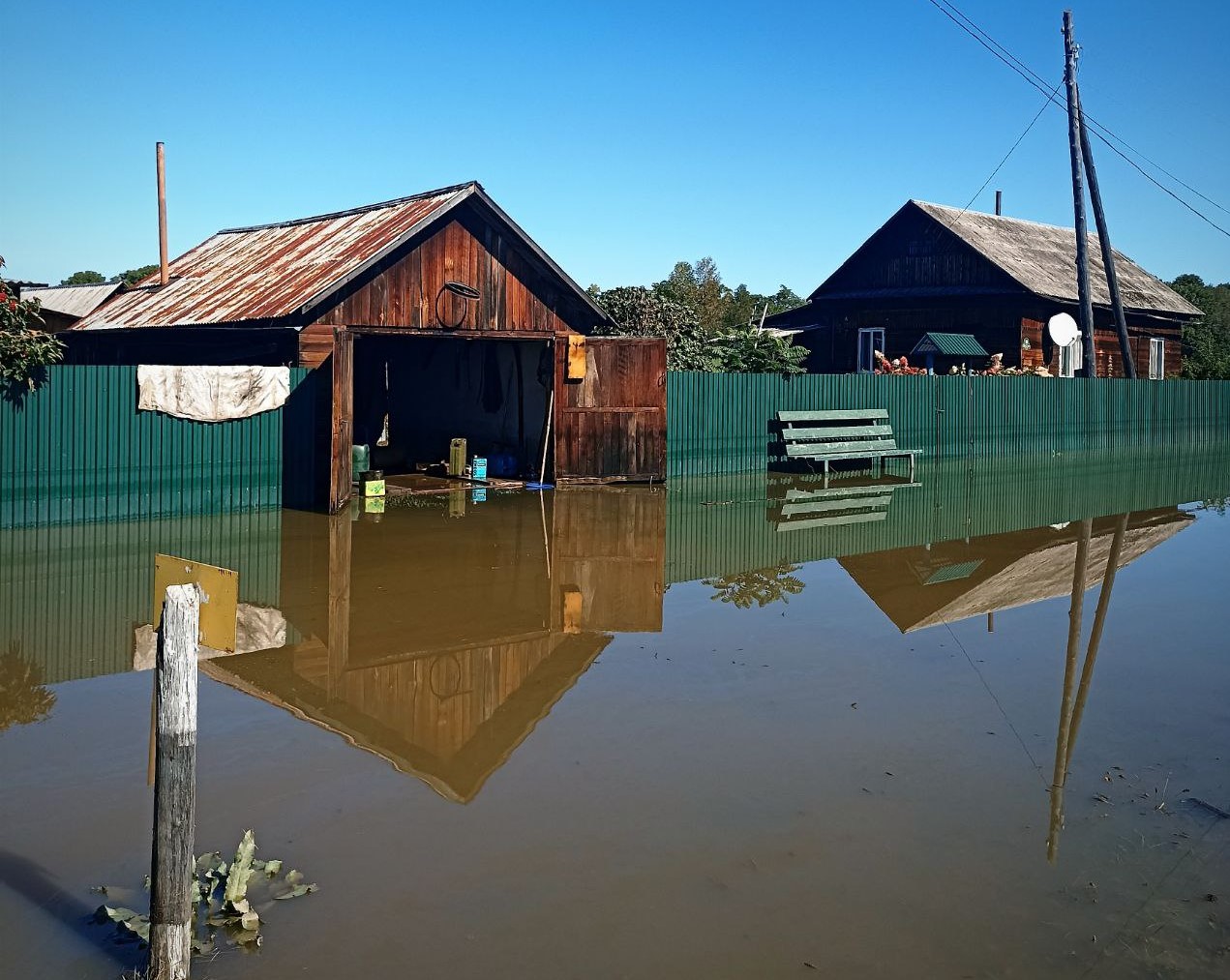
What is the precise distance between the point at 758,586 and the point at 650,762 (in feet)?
15.7

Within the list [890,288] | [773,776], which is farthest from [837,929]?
[890,288]

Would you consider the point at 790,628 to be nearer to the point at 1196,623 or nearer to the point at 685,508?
the point at 1196,623

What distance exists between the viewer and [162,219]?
24.7 metres

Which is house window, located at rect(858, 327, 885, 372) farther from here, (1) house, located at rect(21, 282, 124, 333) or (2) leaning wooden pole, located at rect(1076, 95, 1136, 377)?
(1) house, located at rect(21, 282, 124, 333)

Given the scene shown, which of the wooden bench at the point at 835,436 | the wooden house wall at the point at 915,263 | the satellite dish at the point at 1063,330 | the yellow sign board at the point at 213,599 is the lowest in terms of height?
the yellow sign board at the point at 213,599

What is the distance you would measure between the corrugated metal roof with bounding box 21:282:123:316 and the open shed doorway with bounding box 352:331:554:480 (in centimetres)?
810

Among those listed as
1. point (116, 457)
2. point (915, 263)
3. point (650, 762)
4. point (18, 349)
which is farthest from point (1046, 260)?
point (650, 762)

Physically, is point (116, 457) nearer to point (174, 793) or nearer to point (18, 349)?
point (18, 349)

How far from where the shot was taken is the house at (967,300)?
34406mm

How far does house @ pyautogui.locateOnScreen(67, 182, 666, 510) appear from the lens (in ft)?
54.0

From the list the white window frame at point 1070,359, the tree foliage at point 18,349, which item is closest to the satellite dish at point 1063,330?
the white window frame at point 1070,359

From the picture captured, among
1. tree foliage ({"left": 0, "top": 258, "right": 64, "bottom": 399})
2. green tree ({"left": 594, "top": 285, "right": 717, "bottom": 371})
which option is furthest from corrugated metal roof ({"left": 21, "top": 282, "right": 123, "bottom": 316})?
tree foliage ({"left": 0, "top": 258, "right": 64, "bottom": 399})

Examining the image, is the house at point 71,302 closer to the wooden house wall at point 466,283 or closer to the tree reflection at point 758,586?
the wooden house wall at point 466,283

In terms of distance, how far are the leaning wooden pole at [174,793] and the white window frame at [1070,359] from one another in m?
34.1
